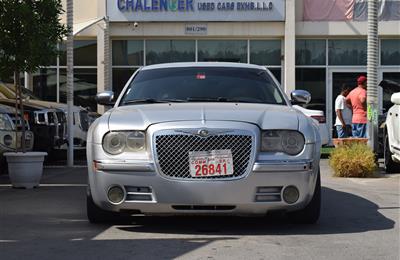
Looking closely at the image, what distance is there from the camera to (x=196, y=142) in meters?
5.82

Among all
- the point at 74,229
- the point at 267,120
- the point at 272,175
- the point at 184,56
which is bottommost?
the point at 74,229

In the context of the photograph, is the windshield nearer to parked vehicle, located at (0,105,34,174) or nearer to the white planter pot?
the white planter pot

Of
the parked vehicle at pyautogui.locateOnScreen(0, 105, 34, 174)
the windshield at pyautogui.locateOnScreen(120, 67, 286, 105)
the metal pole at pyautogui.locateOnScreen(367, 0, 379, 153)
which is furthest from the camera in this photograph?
the metal pole at pyautogui.locateOnScreen(367, 0, 379, 153)

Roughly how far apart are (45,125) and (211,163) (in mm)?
7660

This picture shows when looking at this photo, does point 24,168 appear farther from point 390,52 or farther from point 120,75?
point 390,52

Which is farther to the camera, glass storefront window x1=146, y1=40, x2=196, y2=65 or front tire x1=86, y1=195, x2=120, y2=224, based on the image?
glass storefront window x1=146, y1=40, x2=196, y2=65

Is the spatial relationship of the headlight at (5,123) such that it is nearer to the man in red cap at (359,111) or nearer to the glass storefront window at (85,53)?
the man in red cap at (359,111)

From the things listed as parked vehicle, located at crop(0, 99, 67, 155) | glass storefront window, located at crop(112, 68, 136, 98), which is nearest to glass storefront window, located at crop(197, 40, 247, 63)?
glass storefront window, located at crop(112, 68, 136, 98)

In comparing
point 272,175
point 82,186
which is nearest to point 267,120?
point 272,175

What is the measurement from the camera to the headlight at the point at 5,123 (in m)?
10.5

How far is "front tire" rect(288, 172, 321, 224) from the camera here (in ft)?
20.5

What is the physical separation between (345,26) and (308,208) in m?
15.2

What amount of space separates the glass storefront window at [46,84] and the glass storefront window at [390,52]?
10.9m

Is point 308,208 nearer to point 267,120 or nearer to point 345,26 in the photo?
point 267,120
